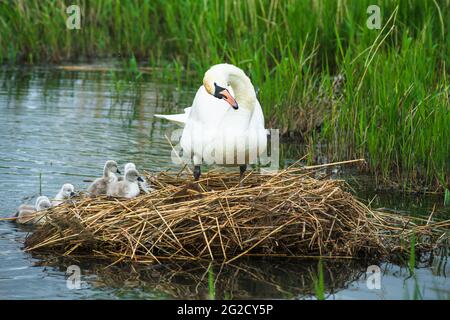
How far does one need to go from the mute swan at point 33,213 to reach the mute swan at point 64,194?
6 centimetres

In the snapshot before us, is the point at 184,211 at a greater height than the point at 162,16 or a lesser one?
lesser

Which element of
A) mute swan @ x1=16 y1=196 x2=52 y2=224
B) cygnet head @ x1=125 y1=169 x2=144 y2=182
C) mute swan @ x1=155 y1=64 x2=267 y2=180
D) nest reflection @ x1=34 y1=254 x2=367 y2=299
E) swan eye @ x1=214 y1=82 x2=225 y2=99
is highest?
swan eye @ x1=214 y1=82 x2=225 y2=99

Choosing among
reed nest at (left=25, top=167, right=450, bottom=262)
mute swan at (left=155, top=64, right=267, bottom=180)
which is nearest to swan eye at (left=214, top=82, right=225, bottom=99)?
mute swan at (left=155, top=64, right=267, bottom=180)

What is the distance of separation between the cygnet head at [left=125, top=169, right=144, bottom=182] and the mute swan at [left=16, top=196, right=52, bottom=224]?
2.25 feet

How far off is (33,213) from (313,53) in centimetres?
530

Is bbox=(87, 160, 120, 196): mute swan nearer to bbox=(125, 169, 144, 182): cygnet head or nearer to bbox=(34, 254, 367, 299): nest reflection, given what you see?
bbox=(125, 169, 144, 182): cygnet head

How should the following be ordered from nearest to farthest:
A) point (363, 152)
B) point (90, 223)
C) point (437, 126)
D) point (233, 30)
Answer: point (90, 223), point (437, 126), point (363, 152), point (233, 30)

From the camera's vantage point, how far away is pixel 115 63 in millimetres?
15633

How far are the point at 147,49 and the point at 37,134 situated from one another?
5434 millimetres

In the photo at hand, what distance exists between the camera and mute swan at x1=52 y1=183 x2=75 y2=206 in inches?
297

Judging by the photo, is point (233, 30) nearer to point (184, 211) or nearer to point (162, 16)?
point (162, 16)

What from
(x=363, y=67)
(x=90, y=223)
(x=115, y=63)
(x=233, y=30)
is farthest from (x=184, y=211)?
(x=115, y=63)

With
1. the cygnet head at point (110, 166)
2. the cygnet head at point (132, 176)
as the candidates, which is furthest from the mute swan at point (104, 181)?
the cygnet head at point (132, 176)

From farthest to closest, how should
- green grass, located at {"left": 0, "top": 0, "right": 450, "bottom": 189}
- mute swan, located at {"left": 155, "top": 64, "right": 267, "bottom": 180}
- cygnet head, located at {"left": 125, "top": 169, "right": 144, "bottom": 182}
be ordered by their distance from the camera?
green grass, located at {"left": 0, "top": 0, "right": 450, "bottom": 189}
cygnet head, located at {"left": 125, "top": 169, "right": 144, "bottom": 182}
mute swan, located at {"left": 155, "top": 64, "right": 267, "bottom": 180}
